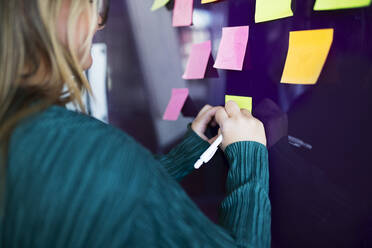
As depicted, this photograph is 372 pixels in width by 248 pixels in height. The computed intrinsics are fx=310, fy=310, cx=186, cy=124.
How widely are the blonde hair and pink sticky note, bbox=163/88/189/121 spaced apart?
1.20 feet

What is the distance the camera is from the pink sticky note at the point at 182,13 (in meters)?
0.72

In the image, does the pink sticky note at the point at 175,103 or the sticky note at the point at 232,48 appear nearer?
the sticky note at the point at 232,48

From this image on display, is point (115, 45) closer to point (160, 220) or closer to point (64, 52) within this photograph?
point (64, 52)

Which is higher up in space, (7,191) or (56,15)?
(56,15)

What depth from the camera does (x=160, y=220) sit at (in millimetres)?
400

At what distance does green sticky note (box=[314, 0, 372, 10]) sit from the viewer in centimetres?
41

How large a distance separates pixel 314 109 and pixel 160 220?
0.30 meters

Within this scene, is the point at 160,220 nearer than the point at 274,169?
Yes

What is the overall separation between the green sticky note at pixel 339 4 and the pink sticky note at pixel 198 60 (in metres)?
0.27

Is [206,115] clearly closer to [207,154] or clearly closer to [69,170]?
[207,154]

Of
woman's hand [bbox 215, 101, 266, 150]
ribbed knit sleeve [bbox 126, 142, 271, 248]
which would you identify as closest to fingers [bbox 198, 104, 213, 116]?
woman's hand [bbox 215, 101, 266, 150]

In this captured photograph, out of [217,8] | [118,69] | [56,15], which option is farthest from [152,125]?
[56,15]

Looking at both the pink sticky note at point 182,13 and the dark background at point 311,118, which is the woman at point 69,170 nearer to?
the dark background at point 311,118

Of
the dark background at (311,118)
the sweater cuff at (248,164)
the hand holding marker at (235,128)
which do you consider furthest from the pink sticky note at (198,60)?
the sweater cuff at (248,164)
